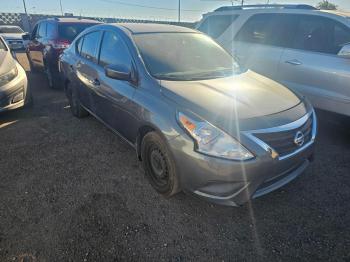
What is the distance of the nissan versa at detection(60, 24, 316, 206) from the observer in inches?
87.9

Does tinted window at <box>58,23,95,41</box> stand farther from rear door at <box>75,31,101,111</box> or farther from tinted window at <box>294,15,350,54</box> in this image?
tinted window at <box>294,15,350,54</box>

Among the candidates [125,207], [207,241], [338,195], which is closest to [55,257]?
[125,207]

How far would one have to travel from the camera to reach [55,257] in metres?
2.14

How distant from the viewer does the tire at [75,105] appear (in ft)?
15.5

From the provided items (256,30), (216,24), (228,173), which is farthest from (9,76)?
(256,30)

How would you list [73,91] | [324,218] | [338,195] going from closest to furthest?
[324,218], [338,195], [73,91]

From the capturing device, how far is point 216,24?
18.7 ft

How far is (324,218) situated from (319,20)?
309cm

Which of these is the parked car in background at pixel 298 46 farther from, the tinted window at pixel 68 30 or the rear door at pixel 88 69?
the tinted window at pixel 68 30

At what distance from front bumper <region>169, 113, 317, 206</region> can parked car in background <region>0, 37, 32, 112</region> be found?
3513 mm

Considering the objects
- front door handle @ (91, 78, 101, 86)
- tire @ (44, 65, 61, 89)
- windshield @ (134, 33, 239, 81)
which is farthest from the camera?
tire @ (44, 65, 61, 89)

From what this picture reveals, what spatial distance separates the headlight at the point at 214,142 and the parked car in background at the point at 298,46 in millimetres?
2452

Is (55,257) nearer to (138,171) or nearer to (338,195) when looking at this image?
(138,171)

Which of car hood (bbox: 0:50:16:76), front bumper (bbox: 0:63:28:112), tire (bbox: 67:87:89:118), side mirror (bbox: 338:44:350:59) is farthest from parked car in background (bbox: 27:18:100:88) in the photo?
side mirror (bbox: 338:44:350:59)
